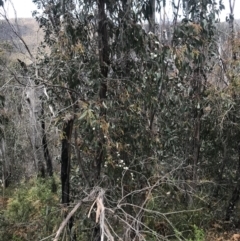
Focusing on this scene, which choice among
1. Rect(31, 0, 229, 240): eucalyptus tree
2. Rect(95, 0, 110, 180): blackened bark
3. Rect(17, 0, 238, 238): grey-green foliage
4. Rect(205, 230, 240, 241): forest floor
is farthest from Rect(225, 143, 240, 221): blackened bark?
Rect(95, 0, 110, 180): blackened bark

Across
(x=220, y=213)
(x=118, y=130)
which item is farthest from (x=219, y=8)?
(x=220, y=213)

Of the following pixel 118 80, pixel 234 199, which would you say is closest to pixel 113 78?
pixel 118 80

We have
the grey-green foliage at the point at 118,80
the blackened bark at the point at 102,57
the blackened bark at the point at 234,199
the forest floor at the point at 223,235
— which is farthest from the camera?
the blackened bark at the point at 234,199

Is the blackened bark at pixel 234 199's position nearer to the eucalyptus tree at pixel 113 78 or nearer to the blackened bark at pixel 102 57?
the eucalyptus tree at pixel 113 78

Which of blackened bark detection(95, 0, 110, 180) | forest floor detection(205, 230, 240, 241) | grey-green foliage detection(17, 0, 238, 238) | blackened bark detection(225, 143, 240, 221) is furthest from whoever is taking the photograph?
blackened bark detection(225, 143, 240, 221)

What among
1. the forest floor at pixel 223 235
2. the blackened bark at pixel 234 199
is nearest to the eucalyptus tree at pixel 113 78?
the forest floor at pixel 223 235

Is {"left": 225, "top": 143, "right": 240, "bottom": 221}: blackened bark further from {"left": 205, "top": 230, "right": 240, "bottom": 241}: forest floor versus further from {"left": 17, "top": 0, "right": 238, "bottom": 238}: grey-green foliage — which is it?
{"left": 17, "top": 0, "right": 238, "bottom": 238}: grey-green foliage

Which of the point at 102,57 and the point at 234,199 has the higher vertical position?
the point at 102,57

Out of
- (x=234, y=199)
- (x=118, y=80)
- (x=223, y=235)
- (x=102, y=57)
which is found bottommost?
(x=223, y=235)

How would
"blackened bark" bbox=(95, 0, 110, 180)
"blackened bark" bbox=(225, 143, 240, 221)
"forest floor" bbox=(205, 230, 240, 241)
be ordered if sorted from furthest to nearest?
"blackened bark" bbox=(225, 143, 240, 221) < "forest floor" bbox=(205, 230, 240, 241) < "blackened bark" bbox=(95, 0, 110, 180)

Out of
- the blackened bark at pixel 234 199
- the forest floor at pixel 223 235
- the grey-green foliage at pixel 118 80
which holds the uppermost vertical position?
the grey-green foliage at pixel 118 80

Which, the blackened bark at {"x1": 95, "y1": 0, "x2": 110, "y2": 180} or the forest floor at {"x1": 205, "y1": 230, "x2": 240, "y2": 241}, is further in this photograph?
the forest floor at {"x1": 205, "y1": 230, "x2": 240, "y2": 241}

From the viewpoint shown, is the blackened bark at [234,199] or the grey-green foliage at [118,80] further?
the blackened bark at [234,199]

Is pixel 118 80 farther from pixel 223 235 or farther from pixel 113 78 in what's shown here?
pixel 223 235
